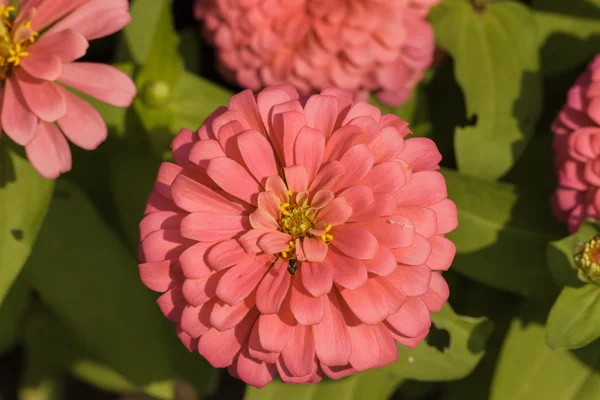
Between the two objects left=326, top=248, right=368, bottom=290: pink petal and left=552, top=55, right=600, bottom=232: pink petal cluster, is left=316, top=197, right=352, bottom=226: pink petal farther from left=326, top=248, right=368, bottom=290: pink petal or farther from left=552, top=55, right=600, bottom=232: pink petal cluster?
left=552, top=55, right=600, bottom=232: pink petal cluster

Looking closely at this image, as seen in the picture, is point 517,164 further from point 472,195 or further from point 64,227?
point 64,227

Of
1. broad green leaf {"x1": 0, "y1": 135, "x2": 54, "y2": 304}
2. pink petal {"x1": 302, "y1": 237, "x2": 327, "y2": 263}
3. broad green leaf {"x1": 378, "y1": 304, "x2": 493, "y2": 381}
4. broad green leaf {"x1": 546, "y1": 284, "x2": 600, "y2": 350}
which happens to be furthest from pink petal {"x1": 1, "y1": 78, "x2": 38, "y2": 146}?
broad green leaf {"x1": 546, "y1": 284, "x2": 600, "y2": 350}

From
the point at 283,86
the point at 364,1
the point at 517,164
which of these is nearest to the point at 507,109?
the point at 517,164

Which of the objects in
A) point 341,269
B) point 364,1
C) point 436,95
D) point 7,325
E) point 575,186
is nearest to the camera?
point 341,269

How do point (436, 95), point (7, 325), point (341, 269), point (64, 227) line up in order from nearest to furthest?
point (341, 269) → point (64, 227) → point (436, 95) → point (7, 325)

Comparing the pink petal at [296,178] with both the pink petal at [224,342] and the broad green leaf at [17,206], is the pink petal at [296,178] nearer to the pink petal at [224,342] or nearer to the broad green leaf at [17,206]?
the pink petal at [224,342]

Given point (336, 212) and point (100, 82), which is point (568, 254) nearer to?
point (336, 212)

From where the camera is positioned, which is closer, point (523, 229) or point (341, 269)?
point (341, 269)
